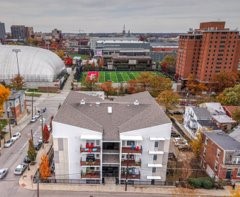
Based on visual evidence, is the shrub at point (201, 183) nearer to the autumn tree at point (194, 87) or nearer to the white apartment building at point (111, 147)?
the white apartment building at point (111, 147)

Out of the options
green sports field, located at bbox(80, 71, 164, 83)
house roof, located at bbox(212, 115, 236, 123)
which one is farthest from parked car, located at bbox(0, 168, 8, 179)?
green sports field, located at bbox(80, 71, 164, 83)

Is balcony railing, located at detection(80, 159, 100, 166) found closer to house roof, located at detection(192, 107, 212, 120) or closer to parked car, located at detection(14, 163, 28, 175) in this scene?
parked car, located at detection(14, 163, 28, 175)

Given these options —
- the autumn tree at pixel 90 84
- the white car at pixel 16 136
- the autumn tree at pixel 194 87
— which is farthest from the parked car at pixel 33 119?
the autumn tree at pixel 194 87

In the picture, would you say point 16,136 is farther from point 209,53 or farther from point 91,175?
point 209,53

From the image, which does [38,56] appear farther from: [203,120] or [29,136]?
[203,120]

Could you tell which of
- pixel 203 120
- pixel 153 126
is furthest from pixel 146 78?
pixel 153 126

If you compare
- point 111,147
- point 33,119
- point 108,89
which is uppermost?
point 108,89

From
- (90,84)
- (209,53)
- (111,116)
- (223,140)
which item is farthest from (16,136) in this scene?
(209,53)
